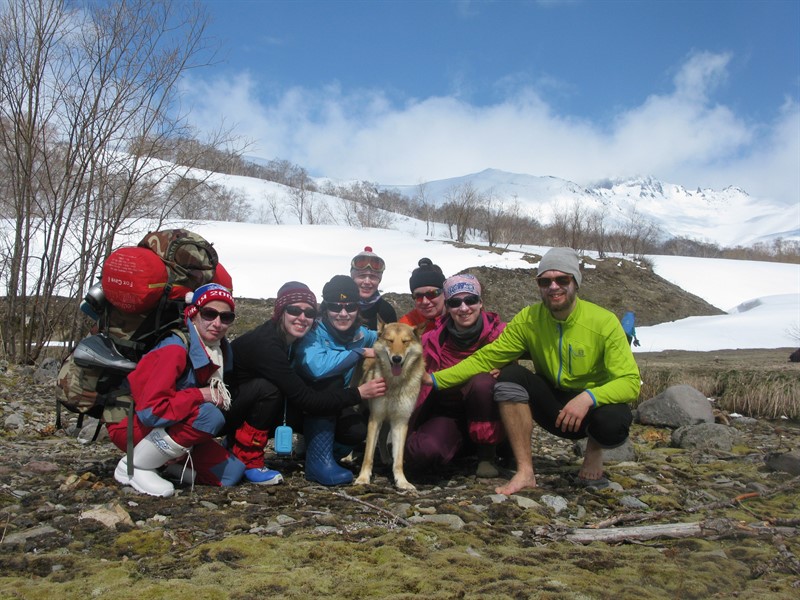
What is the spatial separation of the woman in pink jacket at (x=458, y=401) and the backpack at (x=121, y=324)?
1830mm

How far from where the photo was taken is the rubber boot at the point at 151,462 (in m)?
3.44

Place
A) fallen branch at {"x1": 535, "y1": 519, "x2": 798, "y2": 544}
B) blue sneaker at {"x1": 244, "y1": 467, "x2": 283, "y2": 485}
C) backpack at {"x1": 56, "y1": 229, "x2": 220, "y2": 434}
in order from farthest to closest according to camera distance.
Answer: blue sneaker at {"x1": 244, "y1": 467, "x2": 283, "y2": 485} → backpack at {"x1": 56, "y1": 229, "x2": 220, "y2": 434} → fallen branch at {"x1": 535, "y1": 519, "x2": 798, "y2": 544}

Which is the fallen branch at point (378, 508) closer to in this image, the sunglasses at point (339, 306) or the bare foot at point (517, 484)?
the bare foot at point (517, 484)

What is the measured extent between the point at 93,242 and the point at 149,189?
120 centimetres

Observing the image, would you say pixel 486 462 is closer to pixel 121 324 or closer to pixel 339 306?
pixel 339 306

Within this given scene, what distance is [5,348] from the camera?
9.14 meters

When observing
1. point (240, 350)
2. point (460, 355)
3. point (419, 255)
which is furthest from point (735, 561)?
point (419, 255)

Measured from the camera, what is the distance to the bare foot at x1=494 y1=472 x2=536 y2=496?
378 cm

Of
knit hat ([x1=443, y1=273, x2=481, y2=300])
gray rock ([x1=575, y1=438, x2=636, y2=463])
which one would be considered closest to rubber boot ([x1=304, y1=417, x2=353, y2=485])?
knit hat ([x1=443, y1=273, x2=481, y2=300])

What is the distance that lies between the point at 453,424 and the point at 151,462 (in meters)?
2.07

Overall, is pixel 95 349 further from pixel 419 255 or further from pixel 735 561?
pixel 419 255

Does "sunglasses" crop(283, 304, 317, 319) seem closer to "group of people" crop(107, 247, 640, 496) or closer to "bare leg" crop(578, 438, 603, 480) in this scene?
"group of people" crop(107, 247, 640, 496)

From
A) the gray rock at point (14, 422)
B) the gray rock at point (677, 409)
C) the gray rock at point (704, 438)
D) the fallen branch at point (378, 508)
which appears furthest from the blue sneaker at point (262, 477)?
the gray rock at point (677, 409)

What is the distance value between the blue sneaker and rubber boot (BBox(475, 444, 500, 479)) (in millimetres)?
1448
